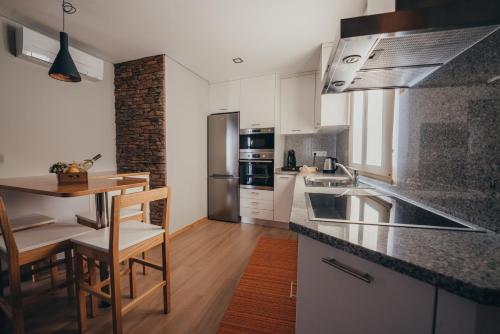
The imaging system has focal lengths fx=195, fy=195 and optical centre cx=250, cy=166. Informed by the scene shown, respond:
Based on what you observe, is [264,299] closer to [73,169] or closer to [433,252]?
[433,252]

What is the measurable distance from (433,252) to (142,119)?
10.2ft

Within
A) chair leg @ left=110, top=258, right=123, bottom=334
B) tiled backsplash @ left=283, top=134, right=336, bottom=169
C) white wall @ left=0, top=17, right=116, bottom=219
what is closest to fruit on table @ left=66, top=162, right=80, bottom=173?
chair leg @ left=110, top=258, right=123, bottom=334

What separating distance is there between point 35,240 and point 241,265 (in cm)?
158

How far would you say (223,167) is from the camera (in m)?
3.43

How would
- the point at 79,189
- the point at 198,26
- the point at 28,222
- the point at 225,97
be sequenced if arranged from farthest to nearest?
the point at 225,97 → the point at 198,26 → the point at 28,222 → the point at 79,189

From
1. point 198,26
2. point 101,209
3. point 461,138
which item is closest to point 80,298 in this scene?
point 101,209

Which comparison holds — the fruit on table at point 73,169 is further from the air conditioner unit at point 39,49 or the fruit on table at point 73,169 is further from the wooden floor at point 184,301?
the air conditioner unit at point 39,49

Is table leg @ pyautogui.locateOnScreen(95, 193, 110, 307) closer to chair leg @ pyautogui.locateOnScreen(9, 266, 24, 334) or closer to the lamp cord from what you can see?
chair leg @ pyautogui.locateOnScreen(9, 266, 24, 334)

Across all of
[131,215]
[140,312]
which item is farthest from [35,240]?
[140,312]

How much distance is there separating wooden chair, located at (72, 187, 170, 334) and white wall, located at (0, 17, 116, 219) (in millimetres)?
1281

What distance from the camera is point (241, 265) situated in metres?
2.03

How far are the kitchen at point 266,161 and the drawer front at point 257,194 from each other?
0.08 feet

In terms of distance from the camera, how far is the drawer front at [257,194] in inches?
125

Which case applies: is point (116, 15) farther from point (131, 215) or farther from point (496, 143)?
point (496, 143)
